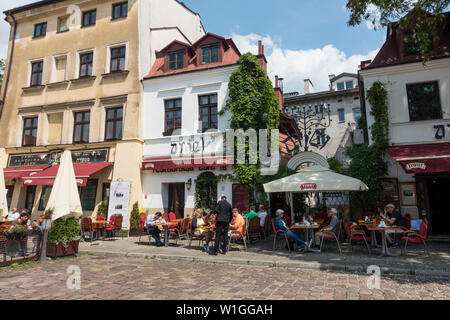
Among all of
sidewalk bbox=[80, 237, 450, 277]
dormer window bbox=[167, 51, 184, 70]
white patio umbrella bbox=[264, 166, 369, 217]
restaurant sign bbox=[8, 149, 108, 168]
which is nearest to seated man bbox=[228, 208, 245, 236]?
sidewalk bbox=[80, 237, 450, 277]

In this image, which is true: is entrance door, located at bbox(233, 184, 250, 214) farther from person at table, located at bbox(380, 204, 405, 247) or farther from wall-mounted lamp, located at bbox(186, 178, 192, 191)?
person at table, located at bbox(380, 204, 405, 247)

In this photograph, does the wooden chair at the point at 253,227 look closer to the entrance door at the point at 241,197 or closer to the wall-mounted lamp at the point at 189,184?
the entrance door at the point at 241,197

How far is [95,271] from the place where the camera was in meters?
6.61

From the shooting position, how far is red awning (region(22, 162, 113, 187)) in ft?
44.5

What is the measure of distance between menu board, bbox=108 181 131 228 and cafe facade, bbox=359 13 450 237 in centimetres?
1129

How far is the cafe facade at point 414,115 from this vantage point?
427 inches

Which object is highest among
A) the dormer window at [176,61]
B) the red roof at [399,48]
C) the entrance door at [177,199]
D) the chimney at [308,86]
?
the chimney at [308,86]

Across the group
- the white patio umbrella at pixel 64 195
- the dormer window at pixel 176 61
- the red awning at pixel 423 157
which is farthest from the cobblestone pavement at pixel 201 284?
the dormer window at pixel 176 61

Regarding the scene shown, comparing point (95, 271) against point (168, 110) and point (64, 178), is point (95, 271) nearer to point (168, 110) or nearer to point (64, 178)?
point (64, 178)

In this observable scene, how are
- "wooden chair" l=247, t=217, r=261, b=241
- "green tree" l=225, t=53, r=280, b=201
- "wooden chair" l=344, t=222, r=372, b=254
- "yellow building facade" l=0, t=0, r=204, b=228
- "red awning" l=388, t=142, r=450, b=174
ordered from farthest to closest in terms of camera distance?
"yellow building facade" l=0, t=0, r=204, b=228 → "green tree" l=225, t=53, r=280, b=201 → "wooden chair" l=247, t=217, r=261, b=241 → "red awning" l=388, t=142, r=450, b=174 → "wooden chair" l=344, t=222, r=372, b=254

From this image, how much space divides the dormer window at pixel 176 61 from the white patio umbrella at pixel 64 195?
27.9 feet

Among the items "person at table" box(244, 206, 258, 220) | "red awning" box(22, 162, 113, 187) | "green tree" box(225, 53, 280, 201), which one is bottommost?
"person at table" box(244, 206, 258, 220)

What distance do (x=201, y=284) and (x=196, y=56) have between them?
12.7 m

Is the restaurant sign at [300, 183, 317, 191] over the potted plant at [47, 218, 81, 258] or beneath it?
over
